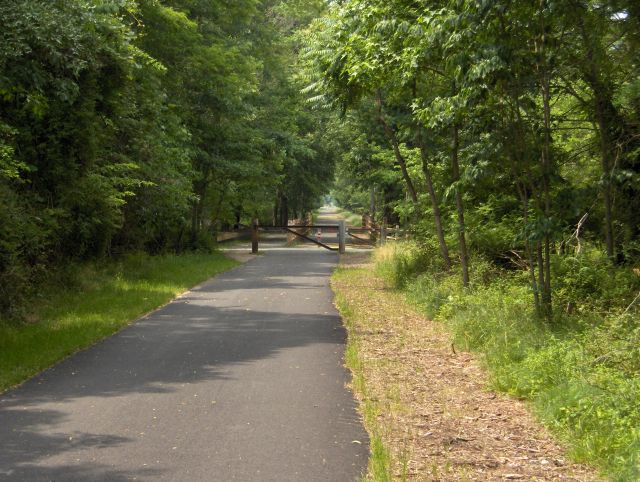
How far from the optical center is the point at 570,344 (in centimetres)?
765

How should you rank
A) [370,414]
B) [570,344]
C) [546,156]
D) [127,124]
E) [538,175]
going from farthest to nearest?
1. [127,124]
2. [538,175]
3. [546,156]
4. [570,344]
5. [370,414]

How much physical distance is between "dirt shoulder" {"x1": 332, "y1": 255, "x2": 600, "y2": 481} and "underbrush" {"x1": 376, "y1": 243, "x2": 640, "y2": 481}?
219 mm

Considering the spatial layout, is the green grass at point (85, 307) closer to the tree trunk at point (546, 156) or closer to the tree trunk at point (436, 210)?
the tree trunk at point (436, 210)

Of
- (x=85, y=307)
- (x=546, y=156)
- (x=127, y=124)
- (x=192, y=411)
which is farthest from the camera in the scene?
(x=127, y=124)

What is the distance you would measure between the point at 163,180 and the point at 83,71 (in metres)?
6.59

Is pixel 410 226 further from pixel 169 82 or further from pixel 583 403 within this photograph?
pixel 583 403

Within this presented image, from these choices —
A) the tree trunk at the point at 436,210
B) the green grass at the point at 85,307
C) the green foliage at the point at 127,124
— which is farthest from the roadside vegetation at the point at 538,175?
the green grass at the point at 85,307

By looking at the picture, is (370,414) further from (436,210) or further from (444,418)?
(436,210)

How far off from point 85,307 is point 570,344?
28.7ft

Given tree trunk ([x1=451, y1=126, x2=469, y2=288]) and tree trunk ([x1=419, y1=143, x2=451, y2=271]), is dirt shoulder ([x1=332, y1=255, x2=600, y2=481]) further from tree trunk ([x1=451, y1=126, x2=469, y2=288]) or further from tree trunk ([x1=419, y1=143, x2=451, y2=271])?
tree trunk ([x1=419, y1=143, x2=451, y2=271])

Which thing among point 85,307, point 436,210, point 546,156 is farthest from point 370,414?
point 436,210

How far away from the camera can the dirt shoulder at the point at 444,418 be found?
5359 millimetres

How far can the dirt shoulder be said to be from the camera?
5359 millimetres

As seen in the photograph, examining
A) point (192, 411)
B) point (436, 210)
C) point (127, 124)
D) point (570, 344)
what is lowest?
point (192, 411)
